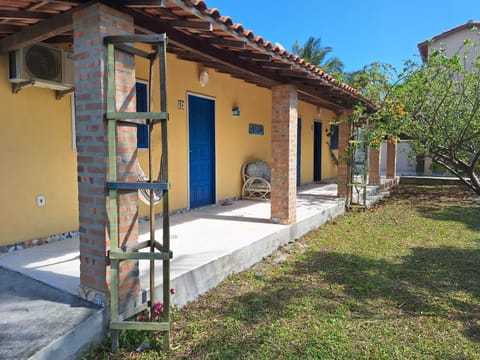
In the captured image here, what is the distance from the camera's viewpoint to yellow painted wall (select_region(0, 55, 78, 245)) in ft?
13.6

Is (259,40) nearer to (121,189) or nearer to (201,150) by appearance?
(121,189)

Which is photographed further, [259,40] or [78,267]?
[259,40]

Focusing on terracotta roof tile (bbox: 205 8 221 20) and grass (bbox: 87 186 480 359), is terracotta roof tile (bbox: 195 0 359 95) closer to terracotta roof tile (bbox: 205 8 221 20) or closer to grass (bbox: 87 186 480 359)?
terracotta roof tile (bbox: 205 8 221 20)

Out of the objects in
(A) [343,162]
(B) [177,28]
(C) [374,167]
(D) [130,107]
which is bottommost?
(C) [374,167]

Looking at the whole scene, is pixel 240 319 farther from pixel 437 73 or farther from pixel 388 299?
pixel 437 73

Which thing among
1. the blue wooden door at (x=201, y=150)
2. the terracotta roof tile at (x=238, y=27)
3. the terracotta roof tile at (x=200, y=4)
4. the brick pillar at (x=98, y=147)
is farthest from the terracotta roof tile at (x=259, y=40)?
the blue wooden door at (x=201, y=150)

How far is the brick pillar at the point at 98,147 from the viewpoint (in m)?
2.69

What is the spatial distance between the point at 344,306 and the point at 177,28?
3.30 m

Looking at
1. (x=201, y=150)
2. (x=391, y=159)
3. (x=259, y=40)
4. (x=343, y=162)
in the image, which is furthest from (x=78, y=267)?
(x=391, y=159)

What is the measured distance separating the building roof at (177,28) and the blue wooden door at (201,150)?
2108mm

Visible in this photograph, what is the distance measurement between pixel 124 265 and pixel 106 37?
1.76 metres

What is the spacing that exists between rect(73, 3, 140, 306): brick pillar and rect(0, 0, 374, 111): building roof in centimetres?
18

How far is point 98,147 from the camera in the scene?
9.02 feet

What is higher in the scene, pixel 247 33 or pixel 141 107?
pixel 247 33
